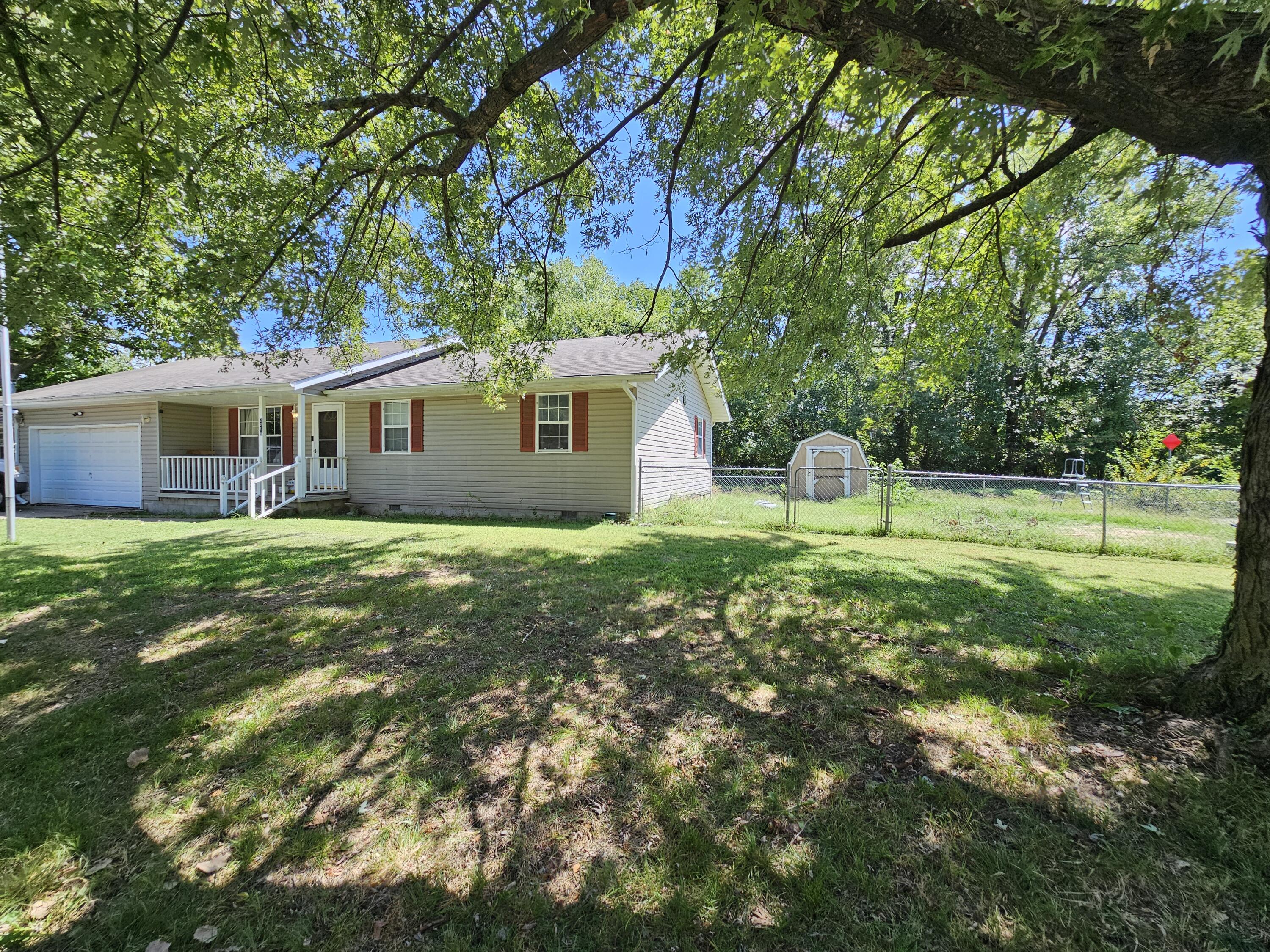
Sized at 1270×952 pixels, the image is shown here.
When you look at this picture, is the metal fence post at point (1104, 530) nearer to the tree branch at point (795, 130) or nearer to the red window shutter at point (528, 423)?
the tree branch at point (795, 130)

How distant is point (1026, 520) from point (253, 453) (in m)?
18.7

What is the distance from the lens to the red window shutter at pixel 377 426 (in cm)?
1256

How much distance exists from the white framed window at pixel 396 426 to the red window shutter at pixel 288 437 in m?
2.56

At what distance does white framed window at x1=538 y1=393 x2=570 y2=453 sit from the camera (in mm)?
11312

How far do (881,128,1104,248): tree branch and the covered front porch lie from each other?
12304mm

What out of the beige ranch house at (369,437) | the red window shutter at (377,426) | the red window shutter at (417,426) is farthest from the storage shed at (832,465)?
the red window shutter at (377,426)

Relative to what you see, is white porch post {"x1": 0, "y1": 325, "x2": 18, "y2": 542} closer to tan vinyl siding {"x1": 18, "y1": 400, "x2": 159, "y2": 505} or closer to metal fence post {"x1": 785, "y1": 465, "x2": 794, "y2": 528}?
tan vinyl siding {"x1": 18, "y1": 400, "x2": 159, "y2": 505}

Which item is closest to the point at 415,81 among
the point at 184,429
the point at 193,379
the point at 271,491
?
the point at 271,491

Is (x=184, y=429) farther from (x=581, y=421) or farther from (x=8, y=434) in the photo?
(x=581, y=421)

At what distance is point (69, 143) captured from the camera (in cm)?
395

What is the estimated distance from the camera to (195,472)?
42.0 feet

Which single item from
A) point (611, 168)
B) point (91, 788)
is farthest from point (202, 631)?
point (611, 168)

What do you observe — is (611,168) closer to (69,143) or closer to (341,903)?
(69,143)

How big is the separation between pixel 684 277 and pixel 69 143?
559 cm
